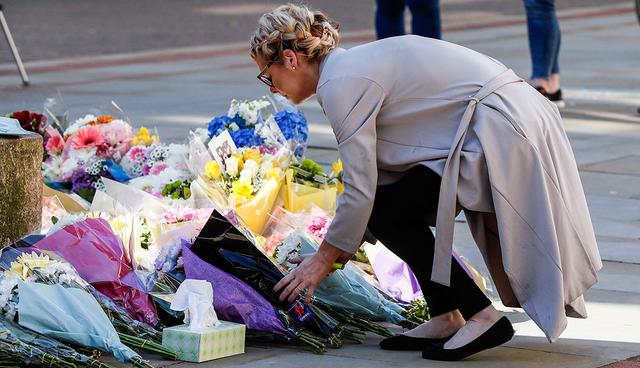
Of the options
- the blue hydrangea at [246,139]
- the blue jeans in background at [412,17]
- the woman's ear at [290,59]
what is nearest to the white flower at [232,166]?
the blue hydrangea at [246,139]

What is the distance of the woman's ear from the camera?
3730 millimetres

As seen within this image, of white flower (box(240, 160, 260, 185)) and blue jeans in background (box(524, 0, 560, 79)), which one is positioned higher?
white flower (box(240, 160, 260, 185))

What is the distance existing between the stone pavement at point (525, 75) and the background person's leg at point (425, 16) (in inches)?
34.5

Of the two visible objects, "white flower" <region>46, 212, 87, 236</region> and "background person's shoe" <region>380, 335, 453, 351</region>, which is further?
"white flower" <region>46, 212, 87, 236</region>

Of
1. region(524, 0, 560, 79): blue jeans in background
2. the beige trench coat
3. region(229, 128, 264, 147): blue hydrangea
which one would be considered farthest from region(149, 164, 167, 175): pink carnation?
region(524, 0, 560, 79): blue jeans in background

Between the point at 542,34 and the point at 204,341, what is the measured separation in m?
5.74

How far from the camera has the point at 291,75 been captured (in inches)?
149

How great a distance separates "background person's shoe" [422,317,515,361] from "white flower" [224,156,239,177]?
130 centimetres

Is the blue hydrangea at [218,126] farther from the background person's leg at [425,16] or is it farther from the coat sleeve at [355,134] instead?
the background person's leg at [425,16]

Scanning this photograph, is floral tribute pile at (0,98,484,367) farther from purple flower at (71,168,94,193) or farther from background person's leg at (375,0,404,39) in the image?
background person's leg at (375,0,404,39)

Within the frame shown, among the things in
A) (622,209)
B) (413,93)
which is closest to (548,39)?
(622,209)

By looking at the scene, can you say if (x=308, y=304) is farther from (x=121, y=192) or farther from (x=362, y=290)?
(x=121, y=192)

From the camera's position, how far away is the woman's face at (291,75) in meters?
3.75

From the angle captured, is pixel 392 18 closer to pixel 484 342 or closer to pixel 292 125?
pixel 292 125
